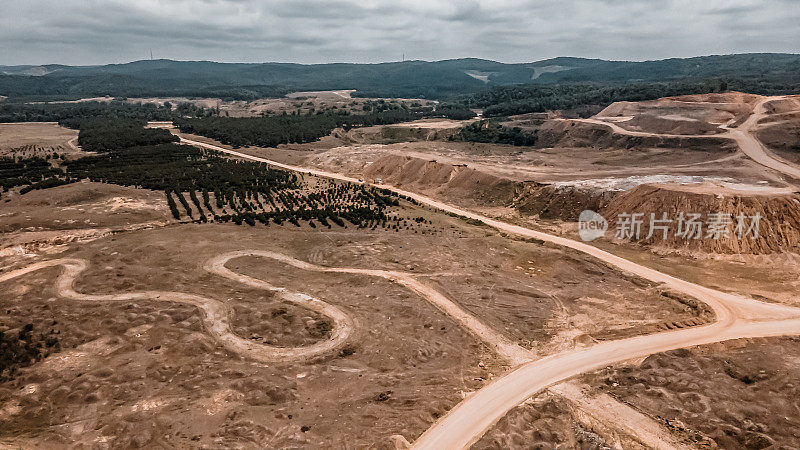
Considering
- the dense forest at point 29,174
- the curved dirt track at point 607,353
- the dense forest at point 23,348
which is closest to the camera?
the curved dirt track at point 607,353

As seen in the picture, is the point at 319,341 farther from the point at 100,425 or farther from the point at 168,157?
the point at 168,157

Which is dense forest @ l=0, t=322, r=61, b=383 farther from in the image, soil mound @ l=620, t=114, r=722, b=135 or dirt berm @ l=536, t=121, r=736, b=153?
soil mound @ l=620, t=114, r=722, b=135

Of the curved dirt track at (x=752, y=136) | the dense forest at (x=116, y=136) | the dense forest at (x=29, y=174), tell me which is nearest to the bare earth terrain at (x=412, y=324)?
the curved dirt track at (x=752, y=136)

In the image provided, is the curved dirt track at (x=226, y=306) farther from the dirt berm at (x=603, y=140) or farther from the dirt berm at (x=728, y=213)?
the dirt berm at (x=603, y=140)

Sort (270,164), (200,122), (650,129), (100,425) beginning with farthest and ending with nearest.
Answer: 1. (200,122)
2. (270,164)
3. (650,129)
4. (100,425)

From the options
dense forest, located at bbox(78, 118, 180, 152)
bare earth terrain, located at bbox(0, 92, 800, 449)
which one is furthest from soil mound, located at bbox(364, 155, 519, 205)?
dense forest, located at bbox(78, 118, 180, 152)

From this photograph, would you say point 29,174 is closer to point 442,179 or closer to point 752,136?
point 442,179

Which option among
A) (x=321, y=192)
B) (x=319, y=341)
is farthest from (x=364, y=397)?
(x=321, y=192)
